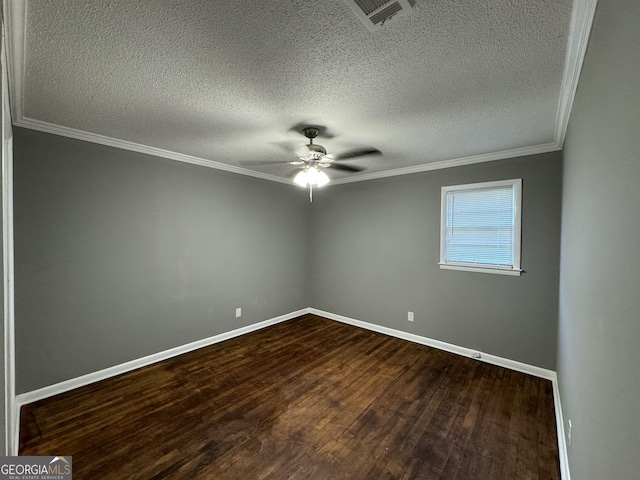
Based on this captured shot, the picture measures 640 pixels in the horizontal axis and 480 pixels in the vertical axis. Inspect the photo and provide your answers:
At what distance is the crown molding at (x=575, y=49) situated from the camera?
43.4 inches

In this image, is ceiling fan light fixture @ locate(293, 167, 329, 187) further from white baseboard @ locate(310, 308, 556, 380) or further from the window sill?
white baseboard @ locate(310, 308, 556, 380)

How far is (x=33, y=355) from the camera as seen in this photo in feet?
7.84

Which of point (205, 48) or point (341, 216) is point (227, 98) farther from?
point (341, 216)

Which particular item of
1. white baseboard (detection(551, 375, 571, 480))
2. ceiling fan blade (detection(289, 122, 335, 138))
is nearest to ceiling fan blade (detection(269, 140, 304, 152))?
ceiling fan blade (detection(289, 122, 335, 138))

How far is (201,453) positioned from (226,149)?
9.27 feet

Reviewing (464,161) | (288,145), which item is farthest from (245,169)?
(464,161)

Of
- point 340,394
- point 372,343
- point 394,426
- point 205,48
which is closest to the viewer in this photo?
point 205,48

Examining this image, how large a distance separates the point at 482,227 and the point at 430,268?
823 millimetres

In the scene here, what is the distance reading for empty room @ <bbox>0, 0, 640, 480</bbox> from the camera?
1.18 meters

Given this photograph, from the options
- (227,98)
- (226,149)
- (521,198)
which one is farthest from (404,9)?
(521,198)

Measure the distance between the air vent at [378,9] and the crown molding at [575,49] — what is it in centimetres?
71

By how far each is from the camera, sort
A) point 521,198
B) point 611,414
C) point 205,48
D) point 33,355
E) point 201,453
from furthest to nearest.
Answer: point 521,198, point 33,355, point 201,453, point 205,48, point 611,414

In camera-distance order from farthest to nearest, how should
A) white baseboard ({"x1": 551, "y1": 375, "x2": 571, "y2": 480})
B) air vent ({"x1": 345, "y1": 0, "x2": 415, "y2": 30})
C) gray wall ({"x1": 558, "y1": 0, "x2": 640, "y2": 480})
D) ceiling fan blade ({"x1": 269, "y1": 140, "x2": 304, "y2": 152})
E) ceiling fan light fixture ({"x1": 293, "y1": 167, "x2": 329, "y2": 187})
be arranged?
ceiling fan blade ({"x1": 269, "y1": 140, "x2": 304, "y2": 152})
ceiling fan light fixture ({"x1": 293, "y1": 167, "x2": 329, "y2": 187})
white baseboard ({"x1": 551, "y1": 375, "x2": 571, "y2": 480})
air vent ({"x1": 345, "y1": 0, "x2": 415, "y2": 30})
gray wall ({"x1": 558, "y1": 0, "x2": 640, "y2": 480})

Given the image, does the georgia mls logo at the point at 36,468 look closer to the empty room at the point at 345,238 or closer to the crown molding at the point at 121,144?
the empty room at the point at 345,238
